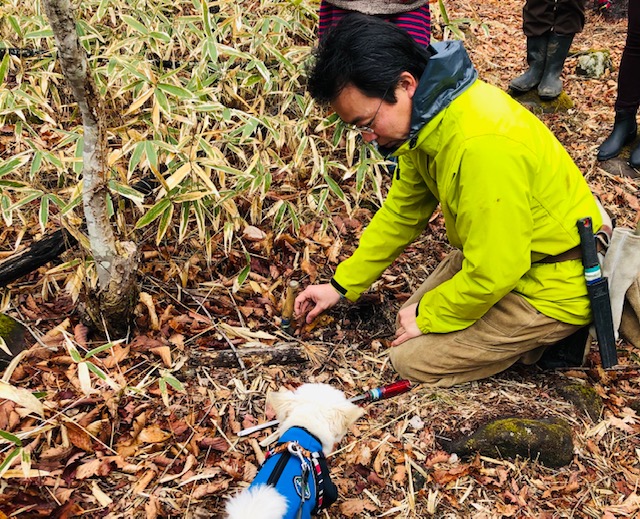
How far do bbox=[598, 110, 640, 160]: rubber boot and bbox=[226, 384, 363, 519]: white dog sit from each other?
3.04 meters

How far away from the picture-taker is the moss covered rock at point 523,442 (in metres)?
2.07

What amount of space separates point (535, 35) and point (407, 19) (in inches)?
63.8

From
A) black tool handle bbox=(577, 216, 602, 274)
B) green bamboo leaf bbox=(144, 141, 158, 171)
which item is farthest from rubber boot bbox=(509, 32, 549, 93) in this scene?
green bamboo leaf bbox=(144, 141, 158, 171)

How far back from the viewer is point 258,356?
7.88ft

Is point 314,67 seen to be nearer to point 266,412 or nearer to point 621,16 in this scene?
point 266,412

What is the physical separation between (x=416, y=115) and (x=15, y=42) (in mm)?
2758

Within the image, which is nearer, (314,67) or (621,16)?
(314,67)

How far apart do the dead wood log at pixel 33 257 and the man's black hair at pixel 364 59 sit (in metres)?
1.27

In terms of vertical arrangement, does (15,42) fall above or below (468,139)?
above

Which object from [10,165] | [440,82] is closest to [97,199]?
[10,165]

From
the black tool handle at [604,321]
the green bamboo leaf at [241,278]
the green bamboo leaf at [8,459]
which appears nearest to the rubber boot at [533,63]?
the black tool handle at [604,321]

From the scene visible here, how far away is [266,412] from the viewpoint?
2.21 m

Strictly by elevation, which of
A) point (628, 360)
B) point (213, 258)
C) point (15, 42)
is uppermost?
point (15, 42)

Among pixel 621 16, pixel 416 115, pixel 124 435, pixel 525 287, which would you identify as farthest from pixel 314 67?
pixel 621 16
